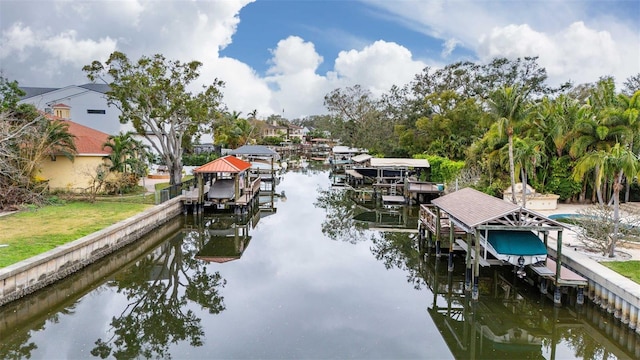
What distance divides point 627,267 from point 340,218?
14.3 m

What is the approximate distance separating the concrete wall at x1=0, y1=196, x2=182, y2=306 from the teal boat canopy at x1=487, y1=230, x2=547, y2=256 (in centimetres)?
1209

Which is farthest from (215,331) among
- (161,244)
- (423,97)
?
(423,97)

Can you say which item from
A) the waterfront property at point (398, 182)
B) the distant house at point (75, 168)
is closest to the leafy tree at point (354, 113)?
the waterfront property at point (398, 182)

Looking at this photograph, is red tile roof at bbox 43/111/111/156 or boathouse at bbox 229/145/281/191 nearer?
red tile roof at bbox 43/111/111/156

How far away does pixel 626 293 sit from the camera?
9.59 metres

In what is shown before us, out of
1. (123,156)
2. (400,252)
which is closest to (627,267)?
(400,252)

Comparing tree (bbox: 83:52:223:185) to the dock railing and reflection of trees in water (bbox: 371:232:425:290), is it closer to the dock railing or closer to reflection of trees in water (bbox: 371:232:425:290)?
the dock railing

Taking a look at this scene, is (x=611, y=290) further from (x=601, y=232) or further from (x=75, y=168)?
(x=75, y=168)

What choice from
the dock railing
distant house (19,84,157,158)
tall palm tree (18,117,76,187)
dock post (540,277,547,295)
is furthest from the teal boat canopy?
distant house (19,84,157,158)

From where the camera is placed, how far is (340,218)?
23.7 metres

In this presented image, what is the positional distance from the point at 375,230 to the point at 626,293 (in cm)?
1197

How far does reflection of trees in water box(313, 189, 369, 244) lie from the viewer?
19.5 meters

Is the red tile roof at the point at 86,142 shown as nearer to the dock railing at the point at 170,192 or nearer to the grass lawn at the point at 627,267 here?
the dock railing at the point at 170,192

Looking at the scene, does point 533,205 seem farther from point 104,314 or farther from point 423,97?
point 423,97
